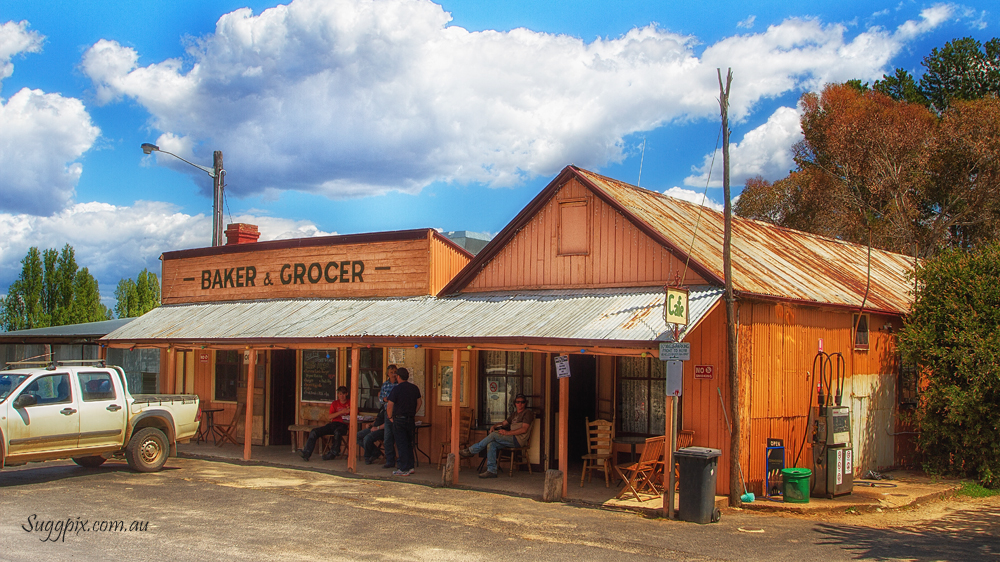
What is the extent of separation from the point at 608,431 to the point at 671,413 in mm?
1869

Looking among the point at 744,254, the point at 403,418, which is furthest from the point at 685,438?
the point at 403,418

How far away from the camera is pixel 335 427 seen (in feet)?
49.0

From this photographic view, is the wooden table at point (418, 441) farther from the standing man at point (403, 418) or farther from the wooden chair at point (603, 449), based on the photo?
the wooden chair at point (603, 449)

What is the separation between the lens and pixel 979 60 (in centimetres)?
3566

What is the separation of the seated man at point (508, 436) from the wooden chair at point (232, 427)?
6458 mm

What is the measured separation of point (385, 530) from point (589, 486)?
3977 mm

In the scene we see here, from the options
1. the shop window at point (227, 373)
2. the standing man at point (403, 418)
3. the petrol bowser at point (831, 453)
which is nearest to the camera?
the petrol bowser at point (831, 453)

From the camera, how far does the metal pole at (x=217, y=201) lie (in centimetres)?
2169

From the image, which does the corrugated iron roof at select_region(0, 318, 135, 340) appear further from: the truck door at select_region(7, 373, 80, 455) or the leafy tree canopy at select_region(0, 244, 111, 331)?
the leafy tree canopy at select_region(0, 244, 111, 331)

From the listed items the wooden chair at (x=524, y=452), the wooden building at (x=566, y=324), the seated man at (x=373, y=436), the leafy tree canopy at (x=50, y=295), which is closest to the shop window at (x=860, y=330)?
the wooden building at (x=566, y=324)

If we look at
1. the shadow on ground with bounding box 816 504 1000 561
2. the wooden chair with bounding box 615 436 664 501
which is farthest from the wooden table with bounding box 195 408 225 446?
the shadow on ground with bounding box 816 504 1000 561

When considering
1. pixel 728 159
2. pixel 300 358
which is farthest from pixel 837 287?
pixel 300 358

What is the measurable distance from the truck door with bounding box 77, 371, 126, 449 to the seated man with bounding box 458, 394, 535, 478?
17.5 feet

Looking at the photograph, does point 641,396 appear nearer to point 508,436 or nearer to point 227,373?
point 508,436
